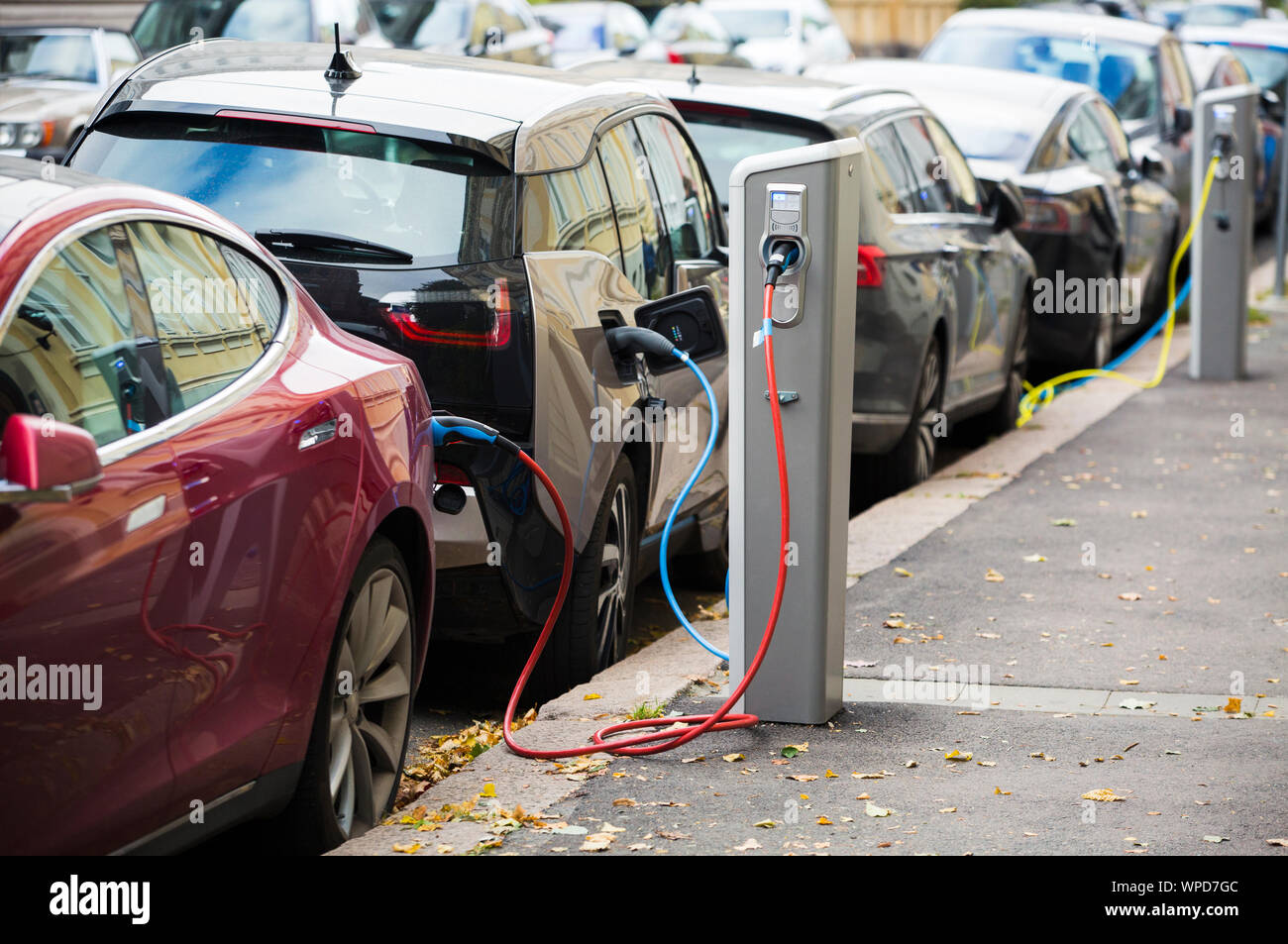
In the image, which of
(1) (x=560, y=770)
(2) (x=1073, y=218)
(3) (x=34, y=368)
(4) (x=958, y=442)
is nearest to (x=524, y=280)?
(1) (x=560, y=770)

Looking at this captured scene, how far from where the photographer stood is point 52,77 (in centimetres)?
1561

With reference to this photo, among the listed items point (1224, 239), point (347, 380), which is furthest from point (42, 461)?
point (1224, 239)

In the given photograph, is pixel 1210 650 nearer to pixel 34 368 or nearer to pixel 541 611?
pixel 541 611

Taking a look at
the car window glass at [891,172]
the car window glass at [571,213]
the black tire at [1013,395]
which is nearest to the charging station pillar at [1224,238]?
the black tire at [1013,395]

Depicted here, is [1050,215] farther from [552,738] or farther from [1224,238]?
[552,738]

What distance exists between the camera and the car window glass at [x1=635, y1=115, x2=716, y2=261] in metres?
6.92

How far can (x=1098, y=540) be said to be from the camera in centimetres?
823

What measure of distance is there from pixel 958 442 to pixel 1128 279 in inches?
131

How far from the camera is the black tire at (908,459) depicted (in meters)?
9.45

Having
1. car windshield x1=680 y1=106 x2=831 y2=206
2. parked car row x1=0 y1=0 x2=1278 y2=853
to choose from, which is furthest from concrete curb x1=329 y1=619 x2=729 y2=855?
car windshield x1=680 y1=106 x2=831 y2=206

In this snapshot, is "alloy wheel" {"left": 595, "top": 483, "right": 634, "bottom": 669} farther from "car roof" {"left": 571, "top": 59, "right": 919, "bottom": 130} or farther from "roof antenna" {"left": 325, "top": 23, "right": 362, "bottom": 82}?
"car roof" {"left": 571, "top": 59, "right": 919, "bottom": 130}

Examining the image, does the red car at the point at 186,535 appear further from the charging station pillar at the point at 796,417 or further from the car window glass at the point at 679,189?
the car window glass at the point at 679,189

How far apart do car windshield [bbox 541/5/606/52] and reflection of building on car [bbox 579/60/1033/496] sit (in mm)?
16509

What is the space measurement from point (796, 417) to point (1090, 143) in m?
9.11
